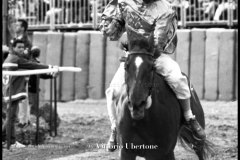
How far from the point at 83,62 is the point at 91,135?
5203 millimetres

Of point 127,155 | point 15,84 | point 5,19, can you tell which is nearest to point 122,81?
point 127,155

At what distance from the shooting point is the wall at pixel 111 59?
16.6 m

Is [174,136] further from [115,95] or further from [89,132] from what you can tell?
[89,132]

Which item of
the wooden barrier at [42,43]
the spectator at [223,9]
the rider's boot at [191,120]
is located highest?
the spectator at [223,9]

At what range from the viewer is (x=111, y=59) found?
17.6 meters

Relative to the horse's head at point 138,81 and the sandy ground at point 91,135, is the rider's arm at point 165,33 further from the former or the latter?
the sandy ground at point 91,135

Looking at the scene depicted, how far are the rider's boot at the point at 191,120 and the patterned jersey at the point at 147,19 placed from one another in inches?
25.1

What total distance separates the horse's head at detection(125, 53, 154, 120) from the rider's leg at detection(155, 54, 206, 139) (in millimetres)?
775

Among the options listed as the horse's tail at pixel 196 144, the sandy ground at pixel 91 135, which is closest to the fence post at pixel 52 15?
the sandy ground at pixel 91 135

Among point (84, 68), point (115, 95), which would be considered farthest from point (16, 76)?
point (84, 68)

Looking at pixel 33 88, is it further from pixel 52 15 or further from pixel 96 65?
pixel 52 15

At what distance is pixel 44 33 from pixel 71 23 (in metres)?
0.87

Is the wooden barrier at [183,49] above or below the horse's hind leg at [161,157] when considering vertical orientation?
above

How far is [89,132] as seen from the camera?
13.4 meters
